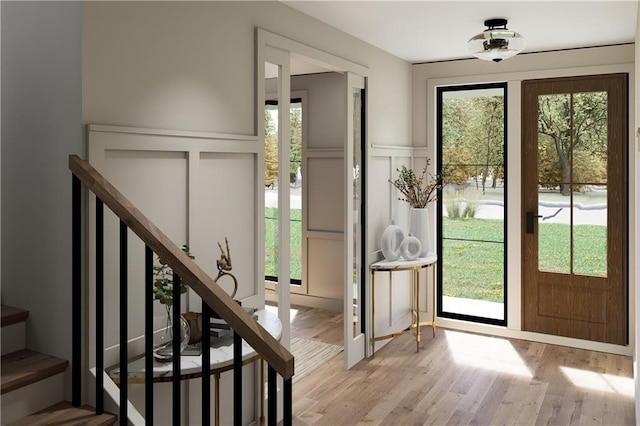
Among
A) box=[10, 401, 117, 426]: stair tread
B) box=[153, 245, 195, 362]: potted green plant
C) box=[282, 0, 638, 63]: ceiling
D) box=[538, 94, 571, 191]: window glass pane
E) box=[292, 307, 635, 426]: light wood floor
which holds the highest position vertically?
box=[282, 0, 638, 63]: ceiling

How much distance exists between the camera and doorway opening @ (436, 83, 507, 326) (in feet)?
16.4

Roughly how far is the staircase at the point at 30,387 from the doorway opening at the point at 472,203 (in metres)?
3.79

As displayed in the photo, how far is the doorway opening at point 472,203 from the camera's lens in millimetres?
5012

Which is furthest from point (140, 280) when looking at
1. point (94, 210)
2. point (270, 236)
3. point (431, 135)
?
point (431, 135)

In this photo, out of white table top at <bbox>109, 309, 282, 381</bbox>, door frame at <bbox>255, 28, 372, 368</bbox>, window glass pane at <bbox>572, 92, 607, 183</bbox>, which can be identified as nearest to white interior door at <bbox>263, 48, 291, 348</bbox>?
door frame at <bbox>255, 28, 372, 368</bbox>

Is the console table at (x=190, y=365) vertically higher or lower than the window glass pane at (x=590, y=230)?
lower

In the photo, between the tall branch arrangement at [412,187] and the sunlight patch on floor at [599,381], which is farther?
the tall branch arrangement at [412,187]

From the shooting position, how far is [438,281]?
5344 mm

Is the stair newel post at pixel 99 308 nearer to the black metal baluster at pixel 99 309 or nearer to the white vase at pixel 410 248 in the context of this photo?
the black metal baluster at pixel 99 309

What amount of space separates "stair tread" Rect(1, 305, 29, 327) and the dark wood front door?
392 cm

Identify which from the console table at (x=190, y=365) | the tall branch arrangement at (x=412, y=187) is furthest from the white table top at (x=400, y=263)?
the console table at (x=190, y=365)

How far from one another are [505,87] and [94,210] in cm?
387

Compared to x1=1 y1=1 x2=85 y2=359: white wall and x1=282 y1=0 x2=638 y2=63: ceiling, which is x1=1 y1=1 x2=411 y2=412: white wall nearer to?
x1=1 y1=1 x2=85 y2=359: white wall

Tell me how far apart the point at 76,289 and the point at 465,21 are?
114 inches
